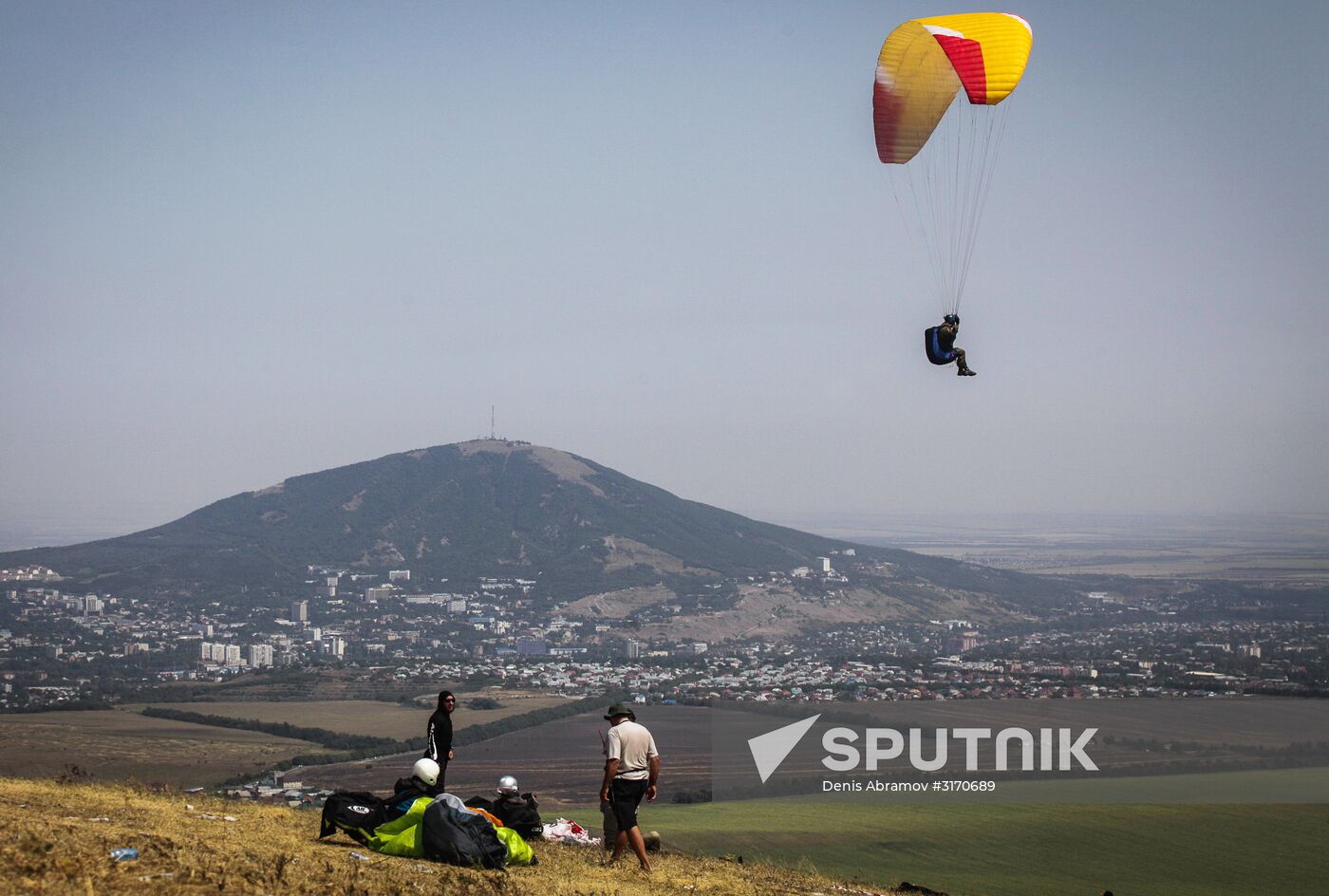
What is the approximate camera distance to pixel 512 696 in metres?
75.1

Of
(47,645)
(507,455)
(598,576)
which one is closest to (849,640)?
(598,576)

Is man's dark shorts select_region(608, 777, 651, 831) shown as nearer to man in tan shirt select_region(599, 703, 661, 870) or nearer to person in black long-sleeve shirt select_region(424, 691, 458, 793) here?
man in tan shirt select_region(599, 703, 661, 870)

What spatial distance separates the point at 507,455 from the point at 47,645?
98.0 m

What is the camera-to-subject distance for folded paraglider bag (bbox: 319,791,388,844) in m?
11.2

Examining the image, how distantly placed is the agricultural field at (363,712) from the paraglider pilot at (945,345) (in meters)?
38.7

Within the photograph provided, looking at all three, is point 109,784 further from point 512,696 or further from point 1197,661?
point 1197,661

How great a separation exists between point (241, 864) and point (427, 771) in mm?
2017

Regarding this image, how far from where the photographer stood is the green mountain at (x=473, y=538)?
506ft

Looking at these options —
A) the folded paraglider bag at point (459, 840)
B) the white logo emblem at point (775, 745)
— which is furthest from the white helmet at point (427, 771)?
the white logo emblem at point (775, 745)

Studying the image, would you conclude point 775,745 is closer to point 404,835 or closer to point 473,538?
point 404,835

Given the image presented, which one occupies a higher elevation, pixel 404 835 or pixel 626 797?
pixel 626 797

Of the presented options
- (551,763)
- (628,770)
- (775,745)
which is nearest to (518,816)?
(628,770)

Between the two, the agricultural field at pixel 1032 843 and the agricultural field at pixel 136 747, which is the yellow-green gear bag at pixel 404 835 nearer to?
the agricultural field at pixel 1032 843

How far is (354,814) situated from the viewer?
11305 mm
